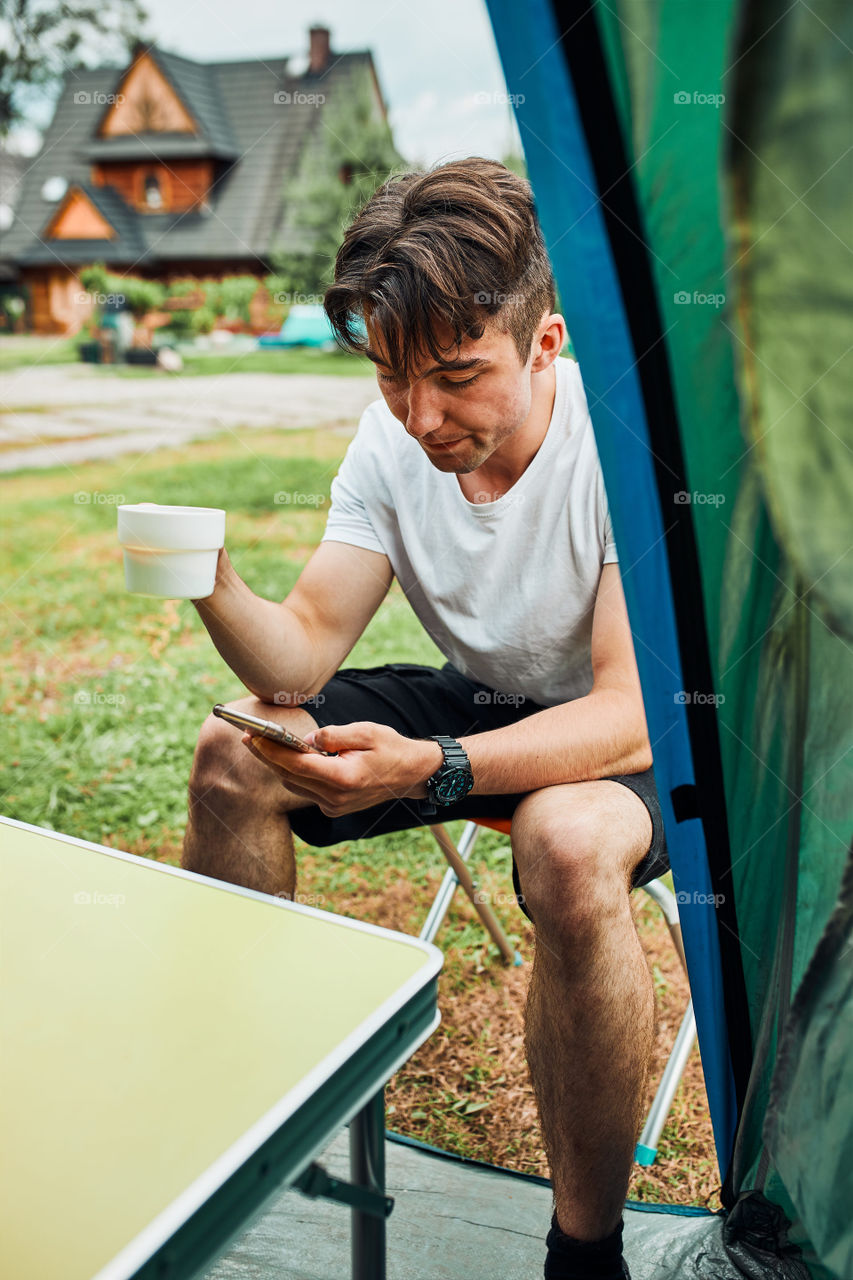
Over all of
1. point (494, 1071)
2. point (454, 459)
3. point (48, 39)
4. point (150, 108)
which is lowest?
point (494, 1071)

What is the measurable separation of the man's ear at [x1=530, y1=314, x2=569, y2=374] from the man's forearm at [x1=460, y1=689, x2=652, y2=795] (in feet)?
1.59

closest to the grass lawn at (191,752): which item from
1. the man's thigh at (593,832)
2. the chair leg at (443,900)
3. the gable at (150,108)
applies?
the chair leg at (443,900)

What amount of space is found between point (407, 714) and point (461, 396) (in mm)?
525

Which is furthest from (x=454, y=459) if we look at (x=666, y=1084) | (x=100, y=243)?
(x=100, y=243)

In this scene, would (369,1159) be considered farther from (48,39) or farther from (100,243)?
(100,243)

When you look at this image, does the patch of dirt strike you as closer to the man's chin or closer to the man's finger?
the man's finger

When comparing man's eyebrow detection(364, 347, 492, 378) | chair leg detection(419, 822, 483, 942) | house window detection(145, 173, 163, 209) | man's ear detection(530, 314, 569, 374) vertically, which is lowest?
chair leg detection(419, 822, 483, 942)

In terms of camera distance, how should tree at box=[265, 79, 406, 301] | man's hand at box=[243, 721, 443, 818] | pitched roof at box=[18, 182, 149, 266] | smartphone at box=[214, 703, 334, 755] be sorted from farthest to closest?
pitched roof at box=[18, 182, 149, 266] → tree at box=[265, 79, 406, 301] → man's hand at box=[243, 721, 443, 818] → smartphone at box=[214, 703, 334, 755]

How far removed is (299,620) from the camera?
1.54 metres

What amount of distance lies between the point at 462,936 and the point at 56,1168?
1.54 m

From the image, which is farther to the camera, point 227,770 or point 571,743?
point 227,770

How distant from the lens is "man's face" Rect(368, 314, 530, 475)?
1.33m

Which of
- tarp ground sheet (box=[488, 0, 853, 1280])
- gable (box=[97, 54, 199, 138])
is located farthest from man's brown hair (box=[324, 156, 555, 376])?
gable (box=[97, 54, 199, 138])

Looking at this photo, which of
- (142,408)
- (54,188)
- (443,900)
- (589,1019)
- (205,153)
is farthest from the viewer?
(54,188)
